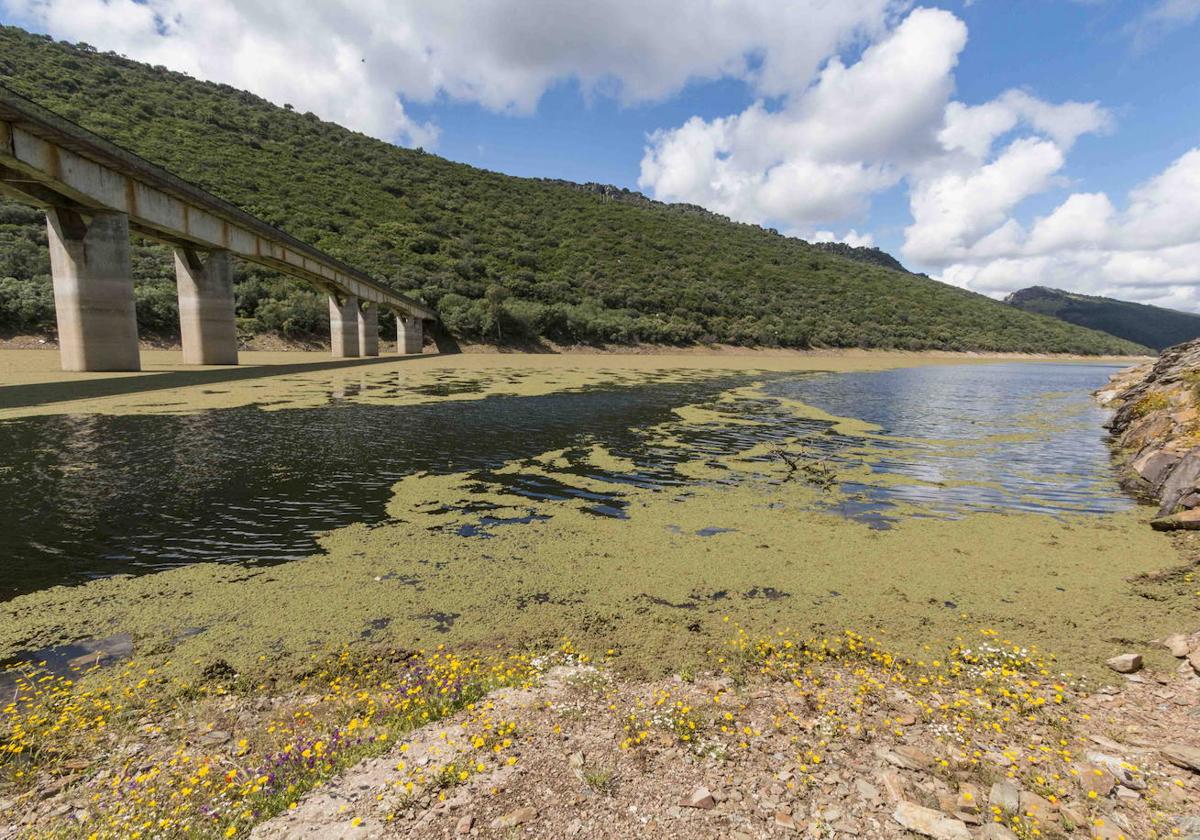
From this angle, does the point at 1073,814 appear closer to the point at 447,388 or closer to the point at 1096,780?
the point at 1096,780

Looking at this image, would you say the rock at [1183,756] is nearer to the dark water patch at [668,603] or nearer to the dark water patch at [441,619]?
the dark water patch at [668,603]

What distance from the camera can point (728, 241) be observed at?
133 m

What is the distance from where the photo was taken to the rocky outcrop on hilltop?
27.3 ft

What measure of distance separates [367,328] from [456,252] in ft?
116

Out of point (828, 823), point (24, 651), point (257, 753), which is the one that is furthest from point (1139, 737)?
point (24, 651)

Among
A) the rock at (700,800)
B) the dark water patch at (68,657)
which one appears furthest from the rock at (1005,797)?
the dark water patch at (68,657)

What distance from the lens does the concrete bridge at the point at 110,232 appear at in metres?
19.7

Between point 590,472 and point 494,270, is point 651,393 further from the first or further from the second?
point 494,270

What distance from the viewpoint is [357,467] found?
11.2m

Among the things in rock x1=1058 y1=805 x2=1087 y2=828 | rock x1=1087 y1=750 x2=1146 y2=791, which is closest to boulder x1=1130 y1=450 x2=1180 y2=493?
rock x1=1087 y1=750 x2=1146 y2=791

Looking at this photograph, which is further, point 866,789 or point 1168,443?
point 1168,443

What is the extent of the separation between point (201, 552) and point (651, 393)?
2122 cm

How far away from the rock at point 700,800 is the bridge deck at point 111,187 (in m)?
27.4

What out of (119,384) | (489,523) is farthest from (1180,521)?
(119,384)
